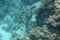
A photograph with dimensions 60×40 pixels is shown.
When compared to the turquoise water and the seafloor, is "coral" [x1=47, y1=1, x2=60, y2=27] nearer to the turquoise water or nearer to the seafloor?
the seafloor

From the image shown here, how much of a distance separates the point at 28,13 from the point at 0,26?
76.1 inches

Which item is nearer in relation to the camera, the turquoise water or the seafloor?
the seafloor

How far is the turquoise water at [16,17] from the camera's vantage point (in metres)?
8.05

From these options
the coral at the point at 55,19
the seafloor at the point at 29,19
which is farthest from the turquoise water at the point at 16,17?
the coral at the point at 55,19

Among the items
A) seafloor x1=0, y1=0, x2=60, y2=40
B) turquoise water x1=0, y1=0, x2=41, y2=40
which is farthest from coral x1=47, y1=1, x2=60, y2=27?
turquoise water x1=0, y1=0, x2=41, y2=40

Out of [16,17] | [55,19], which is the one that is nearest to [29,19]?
[16,17]

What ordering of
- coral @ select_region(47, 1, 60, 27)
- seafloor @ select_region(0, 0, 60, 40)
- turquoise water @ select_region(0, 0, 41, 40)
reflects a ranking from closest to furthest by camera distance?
coral @ select_region(47, 1, 60, 27) < seafloor @ select_region(0, 0, 60, 40) < turquoise water @ select_region(0, 0, 41, 40)

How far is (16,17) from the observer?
891 cm

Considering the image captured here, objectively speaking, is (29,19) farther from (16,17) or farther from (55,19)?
(55,19)

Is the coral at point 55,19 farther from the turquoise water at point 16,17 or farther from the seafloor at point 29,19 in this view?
the turquoise water at point 16,17

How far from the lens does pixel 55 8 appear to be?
20.6 ft

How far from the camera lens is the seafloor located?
20.0 feet

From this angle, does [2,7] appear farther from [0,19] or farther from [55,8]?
[55,8]

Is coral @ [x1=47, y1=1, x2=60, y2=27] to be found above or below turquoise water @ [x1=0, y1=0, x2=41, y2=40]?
below
